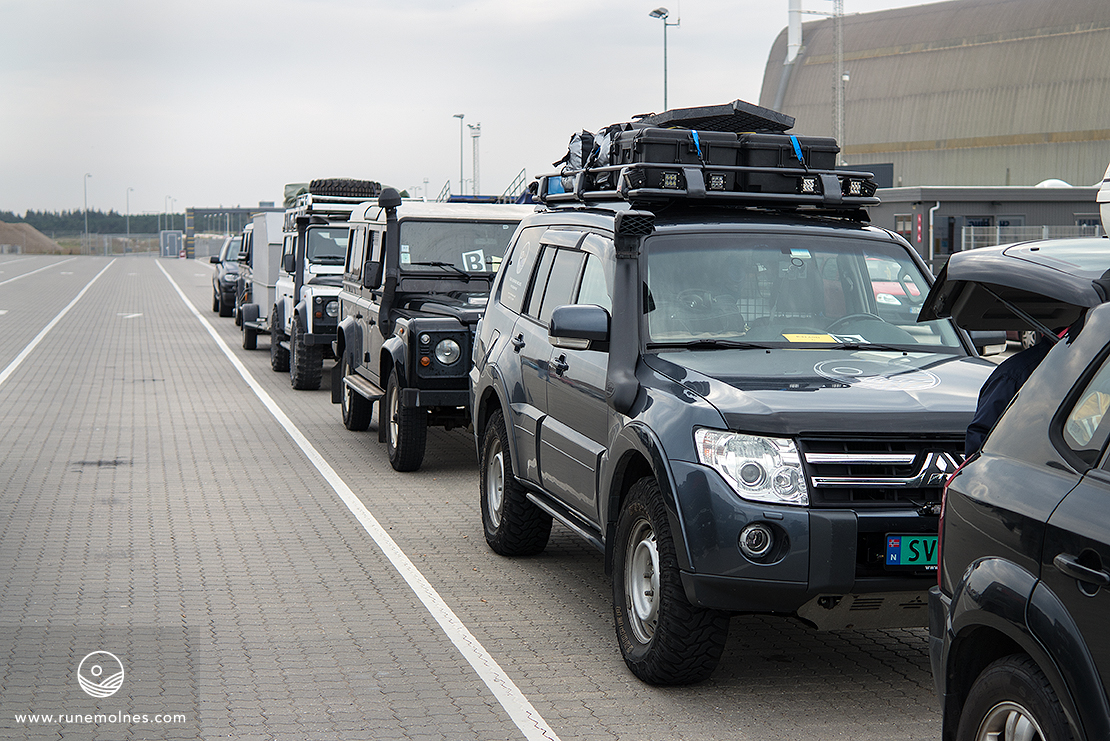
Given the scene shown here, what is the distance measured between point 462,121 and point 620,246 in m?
81.9

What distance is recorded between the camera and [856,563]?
15.2 feet

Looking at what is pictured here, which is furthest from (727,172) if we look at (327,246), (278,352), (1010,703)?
(278,352)

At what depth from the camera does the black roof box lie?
765 cm

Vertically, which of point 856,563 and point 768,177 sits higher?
point 768,177

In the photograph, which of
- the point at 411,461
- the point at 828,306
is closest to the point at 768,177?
the point at 828,306

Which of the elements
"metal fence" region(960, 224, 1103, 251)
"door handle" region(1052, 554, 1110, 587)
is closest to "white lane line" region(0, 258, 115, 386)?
"door handle" region(1052, 554, 1110, 587)

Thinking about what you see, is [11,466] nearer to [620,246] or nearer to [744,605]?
[620,246]

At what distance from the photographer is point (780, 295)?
596cm

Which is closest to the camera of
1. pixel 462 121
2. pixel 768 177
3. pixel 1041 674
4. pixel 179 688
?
pixel 1041 674

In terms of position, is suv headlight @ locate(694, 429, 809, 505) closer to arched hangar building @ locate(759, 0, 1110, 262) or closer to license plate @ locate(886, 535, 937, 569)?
license plate @ locate(886, 535, 937, 569)

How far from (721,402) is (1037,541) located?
75.3 inches

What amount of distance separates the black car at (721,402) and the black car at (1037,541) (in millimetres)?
1092

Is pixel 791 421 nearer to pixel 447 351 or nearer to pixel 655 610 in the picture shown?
pixel 655 610

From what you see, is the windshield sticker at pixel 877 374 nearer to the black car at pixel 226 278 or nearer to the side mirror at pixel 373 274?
the side mirror at pixel 373 274
